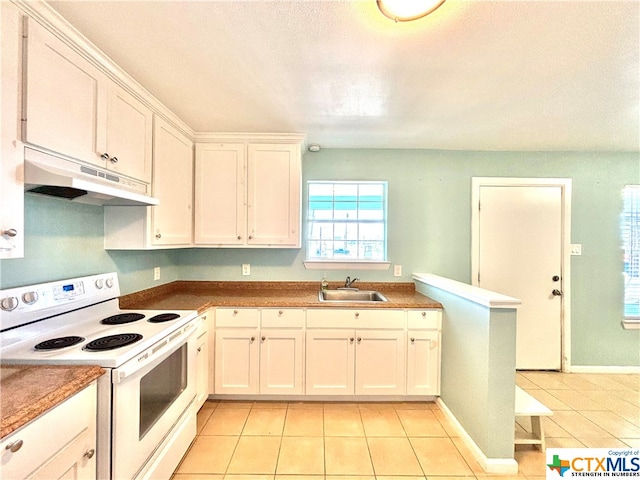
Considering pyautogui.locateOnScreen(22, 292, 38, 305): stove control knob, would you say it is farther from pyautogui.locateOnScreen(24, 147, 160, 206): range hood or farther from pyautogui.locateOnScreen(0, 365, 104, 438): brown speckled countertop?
pyautogui.locateOnScreen(24, 147, 160, 206): range hood

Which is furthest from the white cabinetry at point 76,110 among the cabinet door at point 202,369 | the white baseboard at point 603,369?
the white baseboard at point 603,369

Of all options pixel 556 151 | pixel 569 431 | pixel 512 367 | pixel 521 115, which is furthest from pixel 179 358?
pixel 556 151

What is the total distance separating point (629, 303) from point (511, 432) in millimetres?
2580

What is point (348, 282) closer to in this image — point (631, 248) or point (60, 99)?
point (60, 99)

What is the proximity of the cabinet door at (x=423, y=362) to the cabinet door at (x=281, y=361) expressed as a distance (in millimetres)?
921

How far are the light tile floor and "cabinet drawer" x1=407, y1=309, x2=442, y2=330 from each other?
679 mm

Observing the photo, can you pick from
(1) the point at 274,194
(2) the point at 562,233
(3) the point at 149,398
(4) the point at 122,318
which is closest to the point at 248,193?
(1) the point at 274,194

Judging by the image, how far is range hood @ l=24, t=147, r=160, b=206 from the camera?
1144mm

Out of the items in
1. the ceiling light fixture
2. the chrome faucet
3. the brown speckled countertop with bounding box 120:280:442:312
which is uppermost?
the ceiling light fixture

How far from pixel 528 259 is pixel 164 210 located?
11.8 feet

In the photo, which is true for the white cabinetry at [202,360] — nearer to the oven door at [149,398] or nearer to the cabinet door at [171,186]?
the oven door at [149,398]

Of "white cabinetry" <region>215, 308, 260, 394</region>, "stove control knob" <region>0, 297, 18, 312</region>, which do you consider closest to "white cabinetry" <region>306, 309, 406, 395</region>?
"white cabinetry" <region>215, 308, 260, 394</region>

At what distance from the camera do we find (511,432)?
1724mm

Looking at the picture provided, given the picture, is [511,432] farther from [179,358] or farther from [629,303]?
[629,303]
